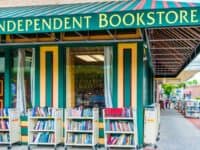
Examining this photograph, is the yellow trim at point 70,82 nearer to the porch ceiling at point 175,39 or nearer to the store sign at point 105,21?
the store sign at point 105,21

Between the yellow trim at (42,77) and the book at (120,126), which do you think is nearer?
the book at (120,126)

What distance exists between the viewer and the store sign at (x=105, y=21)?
859 cm

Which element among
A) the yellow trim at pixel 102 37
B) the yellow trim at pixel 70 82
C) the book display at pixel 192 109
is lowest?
the book display at pixel 192 109

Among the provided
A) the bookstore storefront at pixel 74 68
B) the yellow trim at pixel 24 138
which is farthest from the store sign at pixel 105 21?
the yellow trim at pixel 24 138

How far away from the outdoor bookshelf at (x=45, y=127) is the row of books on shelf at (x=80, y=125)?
39 centimetres

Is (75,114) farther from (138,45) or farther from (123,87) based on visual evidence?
(138,45)

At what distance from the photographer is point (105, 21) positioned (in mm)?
9000

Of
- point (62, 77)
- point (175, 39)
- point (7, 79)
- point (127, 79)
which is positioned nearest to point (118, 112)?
point (127, 79)

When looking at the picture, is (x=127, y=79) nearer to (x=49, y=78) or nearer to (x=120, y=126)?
(x=120, y=126)

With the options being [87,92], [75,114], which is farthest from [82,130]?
[87,92]

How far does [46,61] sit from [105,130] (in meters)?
2.69

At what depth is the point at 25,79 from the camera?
38.7 feet

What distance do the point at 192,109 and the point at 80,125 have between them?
658 inches

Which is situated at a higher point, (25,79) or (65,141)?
(25,79)
